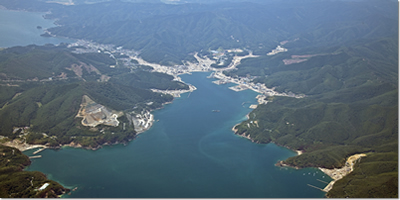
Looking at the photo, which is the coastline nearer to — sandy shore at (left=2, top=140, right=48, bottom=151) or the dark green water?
the dark green water

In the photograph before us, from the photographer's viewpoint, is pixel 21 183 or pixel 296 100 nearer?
pixel 21 183

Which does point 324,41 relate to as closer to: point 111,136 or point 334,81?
point 334,81

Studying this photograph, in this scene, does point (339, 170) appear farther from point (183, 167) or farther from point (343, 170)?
point (183, 167)

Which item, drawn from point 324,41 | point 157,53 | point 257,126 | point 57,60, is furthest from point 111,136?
point 324,41

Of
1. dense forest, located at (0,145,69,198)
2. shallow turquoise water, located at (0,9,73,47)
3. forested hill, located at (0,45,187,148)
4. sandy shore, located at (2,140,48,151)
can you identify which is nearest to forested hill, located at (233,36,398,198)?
forested hill, located at (0,45,187,148)

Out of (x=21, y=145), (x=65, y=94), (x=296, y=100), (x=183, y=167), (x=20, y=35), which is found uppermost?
(x=65, y=94)

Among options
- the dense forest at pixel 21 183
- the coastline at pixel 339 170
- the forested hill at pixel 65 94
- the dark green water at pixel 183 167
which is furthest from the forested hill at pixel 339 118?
the dense forest at pixel 21 183

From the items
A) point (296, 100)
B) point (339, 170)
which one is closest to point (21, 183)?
point (339, 170)
